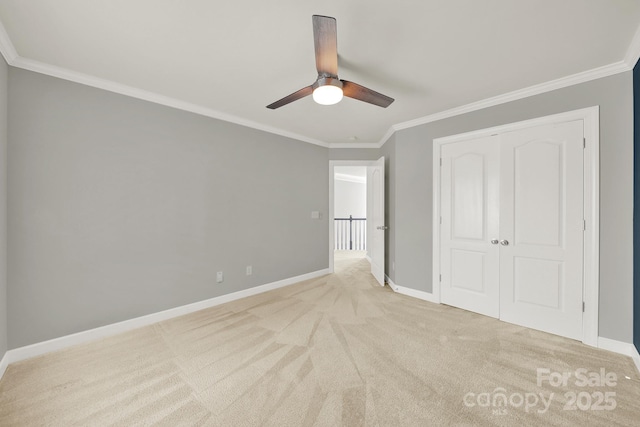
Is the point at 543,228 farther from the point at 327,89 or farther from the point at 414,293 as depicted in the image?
the point at 327,89

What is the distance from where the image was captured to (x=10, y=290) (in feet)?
6.79

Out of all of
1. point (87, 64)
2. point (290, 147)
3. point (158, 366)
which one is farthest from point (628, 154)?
point (87, 64)

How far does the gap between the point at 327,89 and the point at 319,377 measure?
6.81ft

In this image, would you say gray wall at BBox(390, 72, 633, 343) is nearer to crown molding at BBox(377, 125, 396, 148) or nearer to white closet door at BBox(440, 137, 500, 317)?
white closet door at BBox(440, 137, 500, 317)

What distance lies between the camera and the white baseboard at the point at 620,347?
6.86 ft

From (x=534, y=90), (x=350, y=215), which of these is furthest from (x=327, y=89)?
(x=350, y=215)

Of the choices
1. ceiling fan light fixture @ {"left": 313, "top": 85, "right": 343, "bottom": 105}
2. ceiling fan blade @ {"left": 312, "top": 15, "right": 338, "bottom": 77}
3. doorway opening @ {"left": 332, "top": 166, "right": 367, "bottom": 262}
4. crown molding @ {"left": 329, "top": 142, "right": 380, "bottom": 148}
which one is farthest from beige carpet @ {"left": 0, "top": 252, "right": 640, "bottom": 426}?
doorway opening @ {"left": 332, "top": 166, "right": 367, "bottom": 262}

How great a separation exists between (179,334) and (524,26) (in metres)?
3.76

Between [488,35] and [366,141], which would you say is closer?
[488,35]

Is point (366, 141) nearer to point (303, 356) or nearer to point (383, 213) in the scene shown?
point (383, 213)

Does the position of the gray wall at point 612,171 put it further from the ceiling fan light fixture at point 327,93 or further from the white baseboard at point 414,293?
the ceiling fan light fixture at point 327,93

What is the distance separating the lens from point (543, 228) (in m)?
2.60

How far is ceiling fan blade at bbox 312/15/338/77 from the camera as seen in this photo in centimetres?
141

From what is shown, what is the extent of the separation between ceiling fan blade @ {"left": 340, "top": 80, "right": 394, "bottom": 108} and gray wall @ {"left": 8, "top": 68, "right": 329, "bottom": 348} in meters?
2.04
